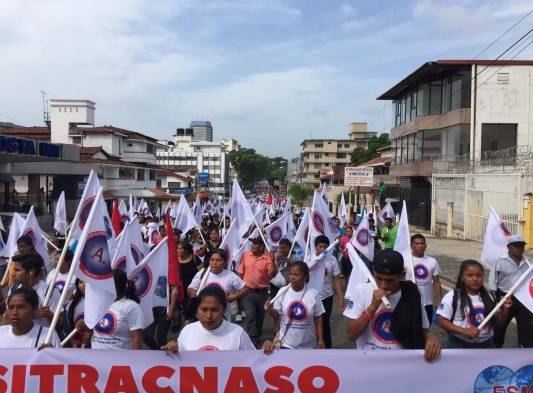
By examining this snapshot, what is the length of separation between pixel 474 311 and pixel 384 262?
1.38m

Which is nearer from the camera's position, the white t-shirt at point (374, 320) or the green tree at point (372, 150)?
the white t-shirt at point (374, 320)

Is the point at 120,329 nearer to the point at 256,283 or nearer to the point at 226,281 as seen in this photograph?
the point at 226,281

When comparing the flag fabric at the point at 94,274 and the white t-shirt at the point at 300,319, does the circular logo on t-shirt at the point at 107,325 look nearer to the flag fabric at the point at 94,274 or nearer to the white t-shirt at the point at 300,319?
the flag fabric at the point at 94,274

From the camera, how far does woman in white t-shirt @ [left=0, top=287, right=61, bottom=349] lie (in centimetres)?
370

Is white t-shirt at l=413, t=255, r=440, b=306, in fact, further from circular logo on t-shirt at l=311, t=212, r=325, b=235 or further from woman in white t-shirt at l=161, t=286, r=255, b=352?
woman in white t-shirt at l=161, t=286, r=255, b=352

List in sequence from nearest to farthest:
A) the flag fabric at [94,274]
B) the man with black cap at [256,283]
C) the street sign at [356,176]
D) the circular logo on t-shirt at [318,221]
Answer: the flag fabric at [94,274] → the man with black cap at [256,283] → the circular logo on t-shirt at [318,221] → the street sign at [356,176]

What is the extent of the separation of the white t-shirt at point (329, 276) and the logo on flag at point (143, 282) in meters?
2.26

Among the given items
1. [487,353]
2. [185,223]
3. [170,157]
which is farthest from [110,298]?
[170,157]

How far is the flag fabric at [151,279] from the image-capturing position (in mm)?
5094

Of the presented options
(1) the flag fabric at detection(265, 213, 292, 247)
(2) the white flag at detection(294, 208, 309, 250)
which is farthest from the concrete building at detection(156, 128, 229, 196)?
(2) the white flag at detection(294, 208, 309, 250)

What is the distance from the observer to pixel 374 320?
3.63m

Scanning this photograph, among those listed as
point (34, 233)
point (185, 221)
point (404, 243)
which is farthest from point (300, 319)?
point (185, 221)

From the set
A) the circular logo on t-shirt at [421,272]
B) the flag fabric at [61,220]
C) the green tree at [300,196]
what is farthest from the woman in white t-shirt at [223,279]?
the green tree at [300,196]

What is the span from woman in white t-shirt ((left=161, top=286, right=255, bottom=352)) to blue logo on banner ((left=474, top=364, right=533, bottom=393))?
150 centimetres
